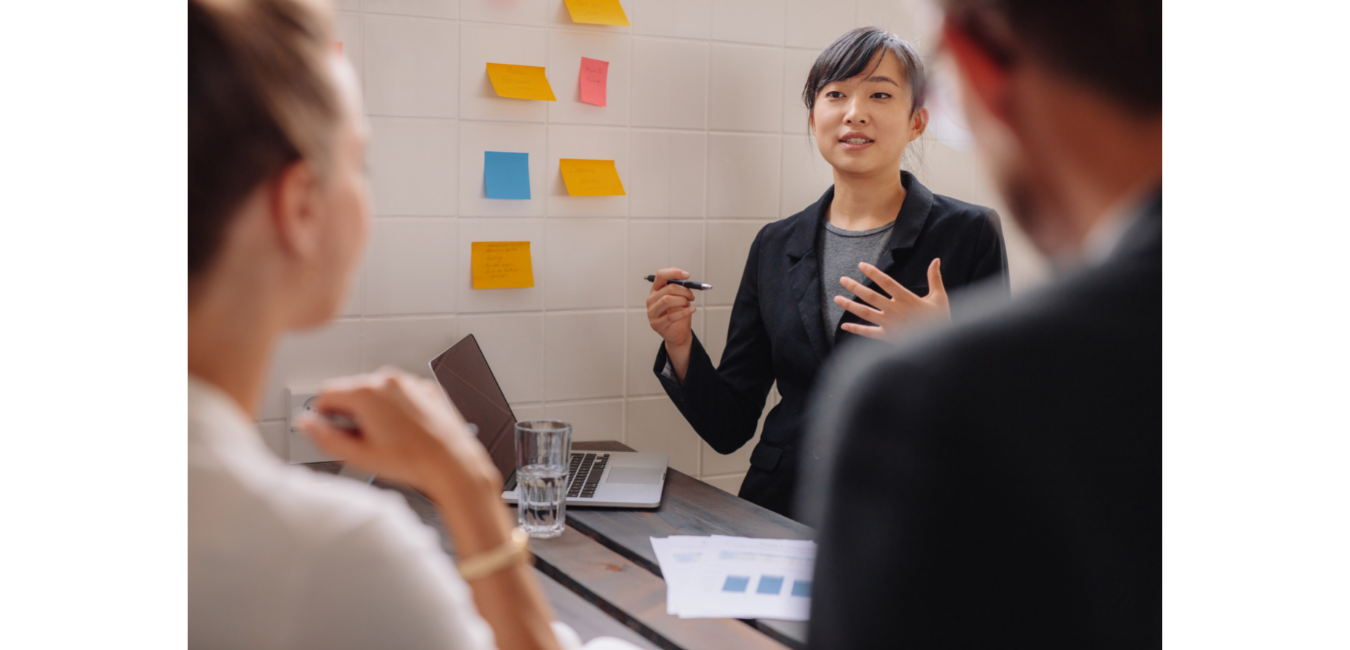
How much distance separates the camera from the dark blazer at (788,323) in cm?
195

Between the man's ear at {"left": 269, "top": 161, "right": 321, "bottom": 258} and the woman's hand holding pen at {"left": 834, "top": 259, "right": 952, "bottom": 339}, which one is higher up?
the man's ear at {"left": 269, "top": 161, "right": 321, "bottom": 258}

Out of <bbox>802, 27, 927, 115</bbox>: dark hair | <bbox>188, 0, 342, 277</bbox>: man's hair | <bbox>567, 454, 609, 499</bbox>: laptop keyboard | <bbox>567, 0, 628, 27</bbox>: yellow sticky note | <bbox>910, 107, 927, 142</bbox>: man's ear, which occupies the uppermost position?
<bbox>567, 0, 628, 27</bbox>: yellow sticky note

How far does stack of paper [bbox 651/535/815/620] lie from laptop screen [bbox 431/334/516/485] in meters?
0.45

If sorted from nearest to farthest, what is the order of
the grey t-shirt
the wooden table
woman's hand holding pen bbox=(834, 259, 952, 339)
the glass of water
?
the wooden table < the glass of water < woman's hand holding pen bbox=(834, 259, 952, 339) < the grey t-shirt

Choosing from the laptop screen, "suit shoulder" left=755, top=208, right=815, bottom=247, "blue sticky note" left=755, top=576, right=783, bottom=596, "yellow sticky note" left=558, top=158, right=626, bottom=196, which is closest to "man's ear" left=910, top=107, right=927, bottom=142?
"suit shoulder" left=755, top=208, right=815, bottom=247

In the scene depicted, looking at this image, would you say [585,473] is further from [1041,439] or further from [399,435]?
[1041,439]

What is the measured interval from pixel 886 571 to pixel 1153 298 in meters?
0.19

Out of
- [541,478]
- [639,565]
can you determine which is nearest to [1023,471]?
[639,565]

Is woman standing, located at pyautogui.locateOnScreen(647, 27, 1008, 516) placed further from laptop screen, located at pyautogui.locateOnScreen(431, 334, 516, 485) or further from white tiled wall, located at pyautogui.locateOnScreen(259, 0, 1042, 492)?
laptop screen, located at pyautogui.locateOnScreen(431, 334, 516, 485)

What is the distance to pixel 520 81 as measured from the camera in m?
1.95

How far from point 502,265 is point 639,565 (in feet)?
3.08

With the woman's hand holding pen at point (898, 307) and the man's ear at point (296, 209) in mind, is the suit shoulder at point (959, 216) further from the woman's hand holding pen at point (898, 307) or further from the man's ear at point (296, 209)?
the man's ear at point (296, 209)

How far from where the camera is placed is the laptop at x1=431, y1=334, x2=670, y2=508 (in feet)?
5.00

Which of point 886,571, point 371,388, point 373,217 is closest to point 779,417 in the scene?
point 373,217
